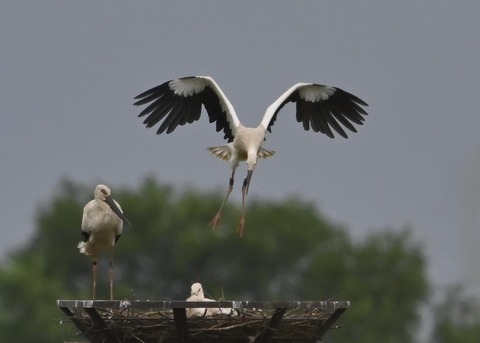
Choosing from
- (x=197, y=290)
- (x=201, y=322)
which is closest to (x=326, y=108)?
(x=197, y=290)

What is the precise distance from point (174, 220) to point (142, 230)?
82 cm

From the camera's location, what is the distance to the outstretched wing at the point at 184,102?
14312 mm

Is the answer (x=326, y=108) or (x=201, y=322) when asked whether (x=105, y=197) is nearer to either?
(x=326, y=108)

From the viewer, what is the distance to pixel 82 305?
11.1 metres

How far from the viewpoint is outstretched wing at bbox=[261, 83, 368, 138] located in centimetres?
1464

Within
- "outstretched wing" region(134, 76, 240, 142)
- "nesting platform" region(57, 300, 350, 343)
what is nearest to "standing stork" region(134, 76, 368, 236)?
"outstretched wing" region(134, 76, 240, 142)

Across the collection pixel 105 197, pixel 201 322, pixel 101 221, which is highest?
pixel 105 197

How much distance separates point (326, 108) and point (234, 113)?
0.71 metres

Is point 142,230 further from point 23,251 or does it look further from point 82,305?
point 82,305

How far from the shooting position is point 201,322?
1124cm

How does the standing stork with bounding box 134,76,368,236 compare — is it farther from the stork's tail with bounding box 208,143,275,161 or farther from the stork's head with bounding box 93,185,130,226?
the stork's head with bounding box 93,185,130,226

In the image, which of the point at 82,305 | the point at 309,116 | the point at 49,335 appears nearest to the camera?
the point at 82,305

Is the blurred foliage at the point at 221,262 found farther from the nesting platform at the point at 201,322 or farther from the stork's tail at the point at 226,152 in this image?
the nesting platform at the point at 201,322

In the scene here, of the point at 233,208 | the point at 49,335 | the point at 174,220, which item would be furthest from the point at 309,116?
the point at 174,220
